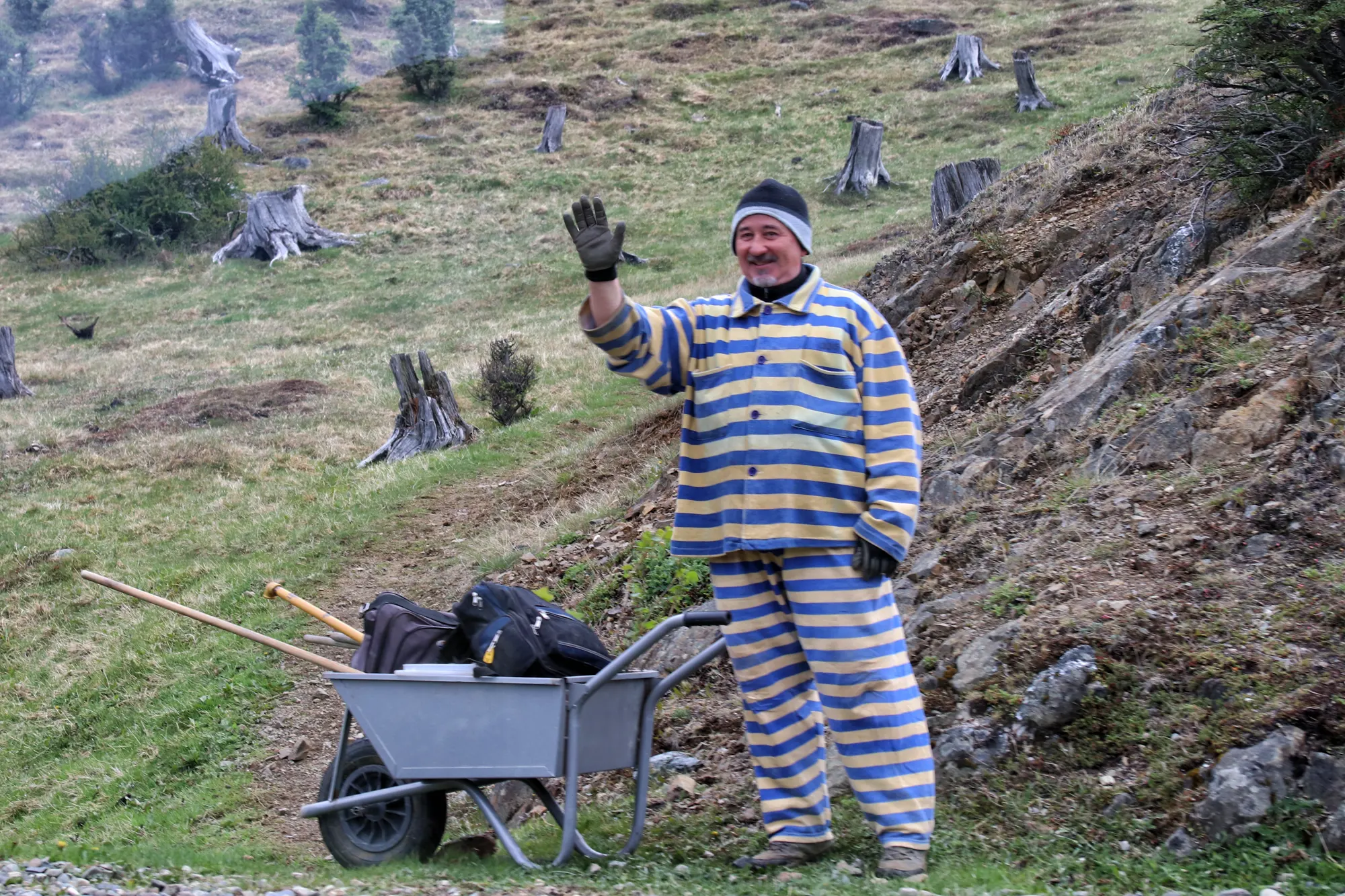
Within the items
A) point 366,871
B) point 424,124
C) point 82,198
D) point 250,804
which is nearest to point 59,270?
point 82,198

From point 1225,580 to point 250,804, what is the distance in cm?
484

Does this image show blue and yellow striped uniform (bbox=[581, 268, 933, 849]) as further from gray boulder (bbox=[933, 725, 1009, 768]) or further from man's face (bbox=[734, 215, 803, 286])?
gray boulder (bbox=[933, 725, 1009, 768])

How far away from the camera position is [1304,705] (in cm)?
363

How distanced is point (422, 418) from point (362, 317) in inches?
478

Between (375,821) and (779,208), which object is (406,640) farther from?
(779,208)

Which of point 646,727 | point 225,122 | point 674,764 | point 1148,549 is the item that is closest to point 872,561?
point 646,727

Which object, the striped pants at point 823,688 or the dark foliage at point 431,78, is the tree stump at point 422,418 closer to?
the striped pants at point 823,688

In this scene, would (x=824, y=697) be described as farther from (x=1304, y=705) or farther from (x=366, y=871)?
(x=366, y=871)

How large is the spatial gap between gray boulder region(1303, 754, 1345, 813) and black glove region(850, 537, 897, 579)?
4.25ft

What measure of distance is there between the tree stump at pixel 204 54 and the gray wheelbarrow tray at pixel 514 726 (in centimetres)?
5504

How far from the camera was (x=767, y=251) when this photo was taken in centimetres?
385

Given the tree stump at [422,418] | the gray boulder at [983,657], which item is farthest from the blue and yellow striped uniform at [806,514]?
the tree stump at [422,418]

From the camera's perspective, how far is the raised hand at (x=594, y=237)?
11.9ft

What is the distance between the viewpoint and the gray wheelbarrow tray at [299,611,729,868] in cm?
396
